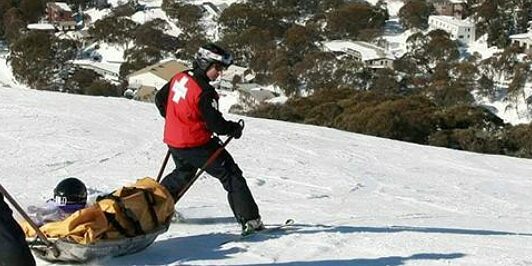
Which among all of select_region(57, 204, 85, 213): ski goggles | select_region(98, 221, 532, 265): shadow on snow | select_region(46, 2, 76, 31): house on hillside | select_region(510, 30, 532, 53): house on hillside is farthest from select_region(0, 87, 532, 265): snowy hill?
select_region(46, 2, 76, 31): house on hillside

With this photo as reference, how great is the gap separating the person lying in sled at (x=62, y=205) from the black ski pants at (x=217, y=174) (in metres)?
0.63

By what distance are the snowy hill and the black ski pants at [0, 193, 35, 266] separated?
3.28ft

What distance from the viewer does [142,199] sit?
15.0 ft

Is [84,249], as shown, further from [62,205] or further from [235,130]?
[235,130]

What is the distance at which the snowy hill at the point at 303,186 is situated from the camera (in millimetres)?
4980

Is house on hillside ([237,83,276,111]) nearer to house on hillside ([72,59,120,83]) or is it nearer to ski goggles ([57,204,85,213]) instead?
house on hillside ([72,59,120,83])

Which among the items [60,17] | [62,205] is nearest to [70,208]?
[62,205]

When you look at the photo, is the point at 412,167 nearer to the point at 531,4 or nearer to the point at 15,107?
the point at 15,107

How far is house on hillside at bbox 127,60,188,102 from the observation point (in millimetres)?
32797

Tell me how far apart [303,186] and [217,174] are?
2992 millimetres

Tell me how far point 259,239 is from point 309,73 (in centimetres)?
3071

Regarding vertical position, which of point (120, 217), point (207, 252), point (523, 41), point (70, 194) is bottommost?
point (207, 252)

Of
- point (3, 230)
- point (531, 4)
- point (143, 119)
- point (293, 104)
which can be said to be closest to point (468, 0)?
point (531, 4)

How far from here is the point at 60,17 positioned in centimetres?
4591
